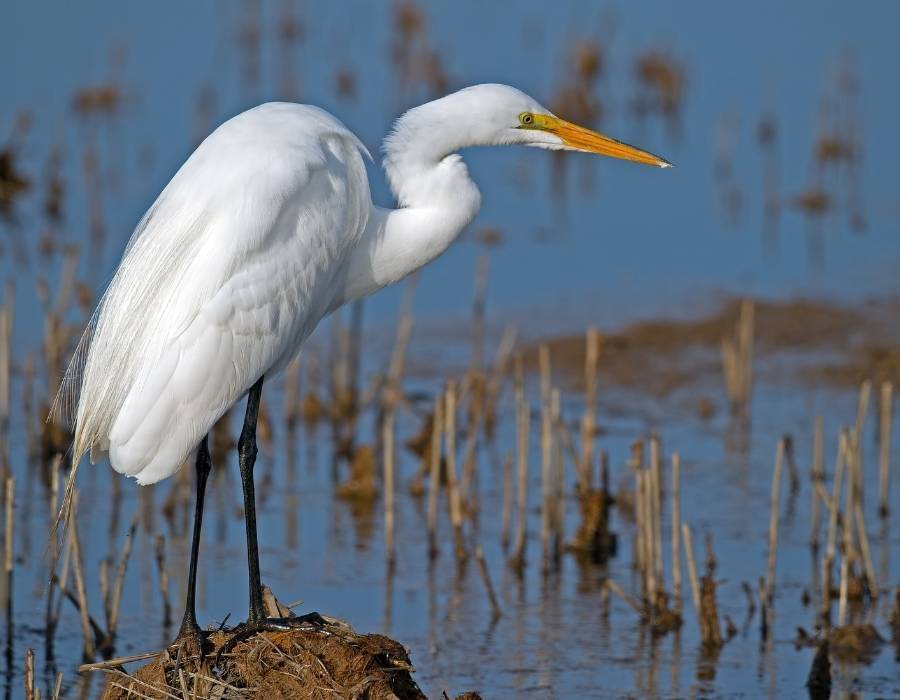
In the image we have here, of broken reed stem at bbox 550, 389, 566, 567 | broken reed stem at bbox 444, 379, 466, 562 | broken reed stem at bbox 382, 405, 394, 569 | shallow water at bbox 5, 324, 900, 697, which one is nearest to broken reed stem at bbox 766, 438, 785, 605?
shallow water at bbox 5, 324, 900, 697

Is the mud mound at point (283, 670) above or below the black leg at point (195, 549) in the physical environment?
below

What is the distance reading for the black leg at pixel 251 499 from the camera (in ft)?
19.3

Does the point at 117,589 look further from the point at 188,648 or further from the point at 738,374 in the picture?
the point at 738,374

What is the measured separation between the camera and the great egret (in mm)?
5793

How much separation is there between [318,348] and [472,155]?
17.0 ft

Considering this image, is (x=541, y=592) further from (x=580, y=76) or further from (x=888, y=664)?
(x=580, y=76)

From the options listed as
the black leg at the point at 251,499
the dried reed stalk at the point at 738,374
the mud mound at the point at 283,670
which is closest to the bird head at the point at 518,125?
the black leg at the point at 251,499

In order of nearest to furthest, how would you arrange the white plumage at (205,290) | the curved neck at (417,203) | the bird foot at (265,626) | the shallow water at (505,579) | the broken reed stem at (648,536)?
1. the bird foot at (265,626)
2. the white plumage at (205,290)
3. the curved neck at (417,203)
4. the shallow water at (505,579)
5. the broken reed stem at (648,536)

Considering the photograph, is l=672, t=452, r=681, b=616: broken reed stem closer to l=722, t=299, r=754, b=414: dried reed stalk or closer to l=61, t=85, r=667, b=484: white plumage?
l=61, t=85, r=667, b=484: white plumage

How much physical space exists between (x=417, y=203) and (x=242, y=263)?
831 millimetres

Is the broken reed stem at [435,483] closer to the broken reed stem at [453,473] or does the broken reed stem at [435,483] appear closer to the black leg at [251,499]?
the broken reed stem at [453,473]

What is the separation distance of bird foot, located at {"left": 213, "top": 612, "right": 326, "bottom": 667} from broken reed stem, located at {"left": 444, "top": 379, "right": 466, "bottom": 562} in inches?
95.2

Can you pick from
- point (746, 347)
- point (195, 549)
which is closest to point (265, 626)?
point (195, 549)

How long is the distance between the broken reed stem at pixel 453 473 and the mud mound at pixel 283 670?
2699mm
